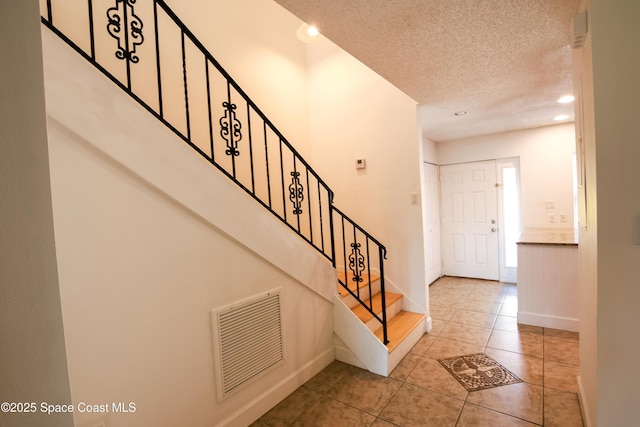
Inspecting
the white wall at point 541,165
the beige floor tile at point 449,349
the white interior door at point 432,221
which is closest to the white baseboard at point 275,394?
the beige floor tile at point 449,349

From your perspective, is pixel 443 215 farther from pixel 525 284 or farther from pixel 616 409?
pixel 616 409

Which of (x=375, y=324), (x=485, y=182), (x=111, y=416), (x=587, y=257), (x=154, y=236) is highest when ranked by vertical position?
(x=485, y=182)

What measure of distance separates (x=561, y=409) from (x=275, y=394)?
2005mm

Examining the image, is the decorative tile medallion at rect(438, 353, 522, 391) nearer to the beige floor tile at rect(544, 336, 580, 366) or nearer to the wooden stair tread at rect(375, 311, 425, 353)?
the wooden stair tread at rect(375, 311, 425, 353)

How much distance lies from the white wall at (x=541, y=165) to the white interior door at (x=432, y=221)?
0.94 metres

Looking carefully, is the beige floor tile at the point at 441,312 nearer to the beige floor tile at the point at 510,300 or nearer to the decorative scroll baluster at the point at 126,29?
the beige floor tile at the point at 510,300

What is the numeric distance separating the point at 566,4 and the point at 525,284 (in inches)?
110

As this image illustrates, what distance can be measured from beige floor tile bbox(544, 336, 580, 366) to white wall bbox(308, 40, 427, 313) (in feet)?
3.77

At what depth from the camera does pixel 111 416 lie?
1.35 m

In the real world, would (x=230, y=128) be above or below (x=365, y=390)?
above

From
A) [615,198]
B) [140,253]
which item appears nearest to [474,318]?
[615,198]

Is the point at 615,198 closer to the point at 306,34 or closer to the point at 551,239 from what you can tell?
the point at 551,239

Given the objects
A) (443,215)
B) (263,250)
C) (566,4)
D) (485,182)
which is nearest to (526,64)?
(566,4)

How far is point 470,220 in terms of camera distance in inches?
200
